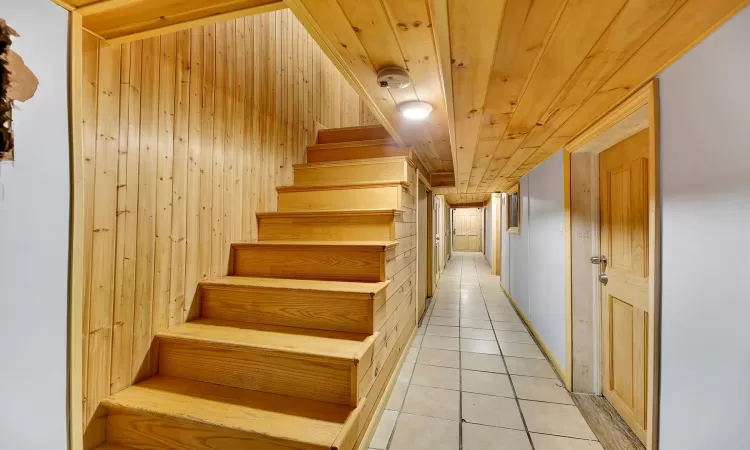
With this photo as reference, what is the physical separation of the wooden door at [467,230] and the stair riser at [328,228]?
1145 cm

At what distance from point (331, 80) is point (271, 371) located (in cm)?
345

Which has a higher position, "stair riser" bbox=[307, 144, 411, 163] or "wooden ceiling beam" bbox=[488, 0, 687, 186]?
"stair riser" bbox=[307, 144, 411, 163]

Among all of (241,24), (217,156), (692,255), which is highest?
(241,24)

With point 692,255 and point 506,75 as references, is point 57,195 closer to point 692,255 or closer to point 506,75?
point 506,75

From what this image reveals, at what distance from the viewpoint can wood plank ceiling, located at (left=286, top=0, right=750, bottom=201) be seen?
817 millimetres


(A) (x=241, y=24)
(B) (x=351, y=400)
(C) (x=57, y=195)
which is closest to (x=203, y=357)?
(B) (x=351, y=400)

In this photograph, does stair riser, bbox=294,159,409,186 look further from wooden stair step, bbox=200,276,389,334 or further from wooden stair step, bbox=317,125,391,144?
wooden stair step, bbox=200,276,389,334

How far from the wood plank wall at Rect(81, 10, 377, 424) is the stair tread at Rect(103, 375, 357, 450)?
6.8 inches

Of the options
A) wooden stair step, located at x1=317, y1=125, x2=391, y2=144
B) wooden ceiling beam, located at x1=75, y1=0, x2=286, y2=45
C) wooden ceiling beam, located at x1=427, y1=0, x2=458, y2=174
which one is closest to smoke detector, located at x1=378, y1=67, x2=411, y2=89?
wooden ceiling beam, located at x1=427, y1=0, x2=458, y2=174

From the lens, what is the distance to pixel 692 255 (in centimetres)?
101

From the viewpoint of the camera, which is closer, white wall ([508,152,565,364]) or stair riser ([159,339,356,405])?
stair riser ([159,339,356,405])

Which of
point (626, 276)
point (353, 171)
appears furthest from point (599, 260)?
point (353, 171)

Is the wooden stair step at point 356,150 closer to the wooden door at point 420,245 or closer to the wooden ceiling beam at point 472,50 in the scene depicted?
the wooden door at point 420,245

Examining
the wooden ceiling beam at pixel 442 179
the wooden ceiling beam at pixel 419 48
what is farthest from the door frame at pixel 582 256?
the wooden ceiling beam at pixel 442 179
